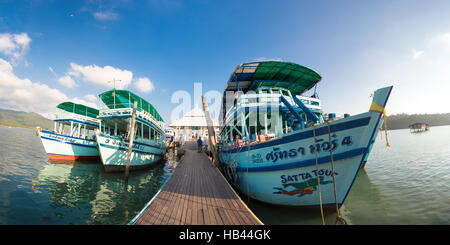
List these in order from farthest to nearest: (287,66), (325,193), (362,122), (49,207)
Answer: (287,66) → (49,207) → (325,193) → (362,122)

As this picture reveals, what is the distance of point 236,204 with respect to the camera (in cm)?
401

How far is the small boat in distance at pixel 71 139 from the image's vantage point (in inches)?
464

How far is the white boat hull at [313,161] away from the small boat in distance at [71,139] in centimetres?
1613

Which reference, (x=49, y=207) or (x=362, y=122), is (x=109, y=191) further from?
(x=362, y=122)

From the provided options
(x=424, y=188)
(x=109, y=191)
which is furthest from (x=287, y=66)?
(x=109, y=191)

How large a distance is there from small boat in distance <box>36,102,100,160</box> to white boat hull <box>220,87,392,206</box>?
52.9 feet

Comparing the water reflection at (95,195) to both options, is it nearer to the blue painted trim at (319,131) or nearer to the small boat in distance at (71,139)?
the small boat in distance at (71,139)

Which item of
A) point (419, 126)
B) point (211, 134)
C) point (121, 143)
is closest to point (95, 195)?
point (121, 143)

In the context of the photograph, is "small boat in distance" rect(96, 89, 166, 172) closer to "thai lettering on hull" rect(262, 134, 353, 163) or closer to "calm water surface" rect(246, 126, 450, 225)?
"calm water surface" rect(246, 126, 450, 225)

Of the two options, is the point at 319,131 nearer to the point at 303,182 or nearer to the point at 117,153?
the point at 303,182

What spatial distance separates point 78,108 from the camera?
14.3 m
